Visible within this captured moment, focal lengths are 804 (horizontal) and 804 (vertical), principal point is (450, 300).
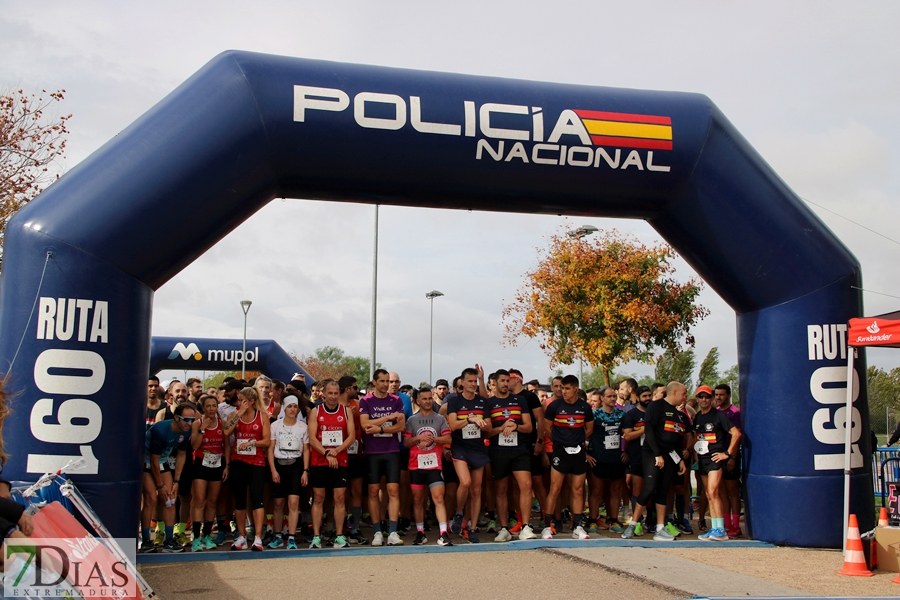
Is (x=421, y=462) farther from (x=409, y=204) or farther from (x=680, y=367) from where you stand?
(x=680, y=367)

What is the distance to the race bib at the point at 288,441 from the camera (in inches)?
334

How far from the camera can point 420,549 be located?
810 cm

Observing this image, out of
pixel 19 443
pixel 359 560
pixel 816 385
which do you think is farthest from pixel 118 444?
pixel 816 385

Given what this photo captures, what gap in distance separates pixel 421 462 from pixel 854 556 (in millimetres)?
4280

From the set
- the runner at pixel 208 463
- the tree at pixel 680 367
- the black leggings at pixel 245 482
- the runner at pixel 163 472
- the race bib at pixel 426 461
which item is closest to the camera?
the runner at pixel 163 472

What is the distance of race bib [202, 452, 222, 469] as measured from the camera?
27.9 ft

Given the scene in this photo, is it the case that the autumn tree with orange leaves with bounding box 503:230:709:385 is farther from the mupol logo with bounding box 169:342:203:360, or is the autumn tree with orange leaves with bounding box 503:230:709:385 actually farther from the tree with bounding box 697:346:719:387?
the tree with bounding box 697:346:719:387

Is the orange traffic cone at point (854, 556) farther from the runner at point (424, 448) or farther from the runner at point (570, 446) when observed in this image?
the runner at point (424, 448)

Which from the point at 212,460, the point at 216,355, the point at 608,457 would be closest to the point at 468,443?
the point at 608,457

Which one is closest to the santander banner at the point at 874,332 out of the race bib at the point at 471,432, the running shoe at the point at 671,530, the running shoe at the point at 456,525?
the running shoe at the point at 671,530

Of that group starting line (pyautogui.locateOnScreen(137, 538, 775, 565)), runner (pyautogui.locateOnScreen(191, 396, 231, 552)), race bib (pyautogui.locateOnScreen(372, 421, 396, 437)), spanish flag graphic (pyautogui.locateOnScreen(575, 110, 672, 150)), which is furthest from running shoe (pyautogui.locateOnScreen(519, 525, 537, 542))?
spanish flag graphic (pyautogui.locateOnScreen(575, 110, 672, 150))

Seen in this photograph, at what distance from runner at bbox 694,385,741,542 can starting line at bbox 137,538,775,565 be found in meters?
0.33

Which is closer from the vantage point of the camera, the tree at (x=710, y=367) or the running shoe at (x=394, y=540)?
the running shoe at (x=394, y=540)

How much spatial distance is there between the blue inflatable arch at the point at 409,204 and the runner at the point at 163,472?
1.14m
